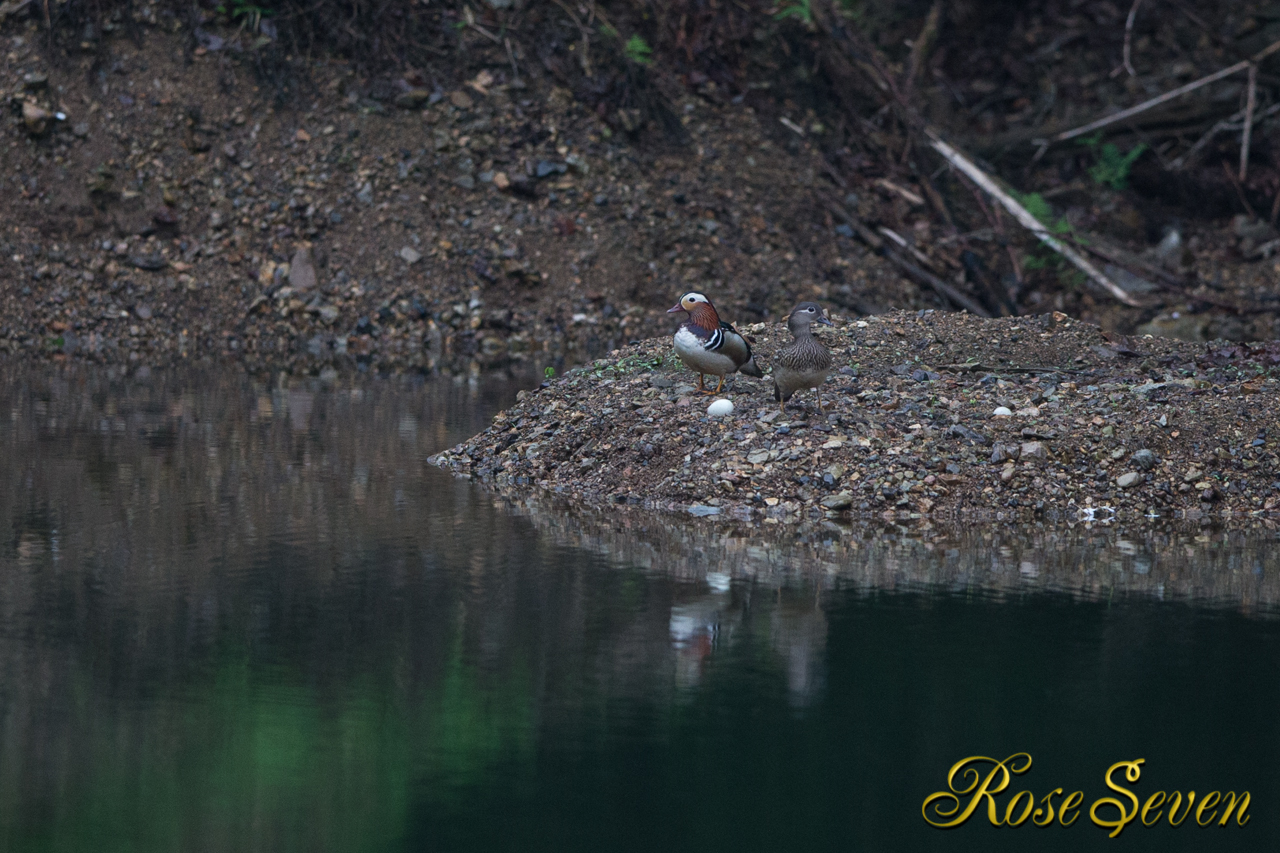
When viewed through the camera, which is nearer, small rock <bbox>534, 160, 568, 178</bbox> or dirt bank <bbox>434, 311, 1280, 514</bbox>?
dirt bank <bbox>434, 311, 1280, 514</bbox>

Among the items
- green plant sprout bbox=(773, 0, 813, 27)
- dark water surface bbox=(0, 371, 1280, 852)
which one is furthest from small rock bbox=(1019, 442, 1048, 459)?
green plant sprout bbox=(773, 0, 813, 27)

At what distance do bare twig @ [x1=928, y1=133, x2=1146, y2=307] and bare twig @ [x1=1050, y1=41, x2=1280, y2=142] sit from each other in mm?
2171

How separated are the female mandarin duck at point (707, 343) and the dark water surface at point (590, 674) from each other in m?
1.77

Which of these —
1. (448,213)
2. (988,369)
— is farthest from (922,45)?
(988,369)

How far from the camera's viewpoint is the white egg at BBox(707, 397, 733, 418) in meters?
10.1

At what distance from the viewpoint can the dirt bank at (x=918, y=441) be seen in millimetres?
9062

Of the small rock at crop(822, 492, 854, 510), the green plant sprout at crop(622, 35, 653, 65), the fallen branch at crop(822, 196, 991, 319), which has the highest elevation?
the green plant sprout at crop(622, 35, 653, 65)

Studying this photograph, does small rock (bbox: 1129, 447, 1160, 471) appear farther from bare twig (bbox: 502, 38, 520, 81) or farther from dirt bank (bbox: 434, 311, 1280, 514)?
bare twig (bbox: 502, 38, 520, 81)

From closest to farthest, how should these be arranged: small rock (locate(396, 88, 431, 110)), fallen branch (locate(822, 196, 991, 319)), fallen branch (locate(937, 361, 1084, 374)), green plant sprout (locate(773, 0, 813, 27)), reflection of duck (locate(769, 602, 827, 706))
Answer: reflection of duck (locate(769, 602, 827, 706)) → fallen branch (locate(937, 361, 1084, 374)) → fallen branch (locate(822, 196, 991, 319)) → small rock (locate(396, 88, 431, 110)) → green plant sprout (locate(773, 0, 813, 27))

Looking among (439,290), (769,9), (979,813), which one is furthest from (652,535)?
(769,9)

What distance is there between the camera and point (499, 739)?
5.05m

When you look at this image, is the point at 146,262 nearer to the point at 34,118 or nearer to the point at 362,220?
the point at 34,118

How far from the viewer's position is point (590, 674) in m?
5.78

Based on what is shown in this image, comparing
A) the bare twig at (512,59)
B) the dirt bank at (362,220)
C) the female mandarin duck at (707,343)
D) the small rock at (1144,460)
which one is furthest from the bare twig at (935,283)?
the small rock at (1144,460)
